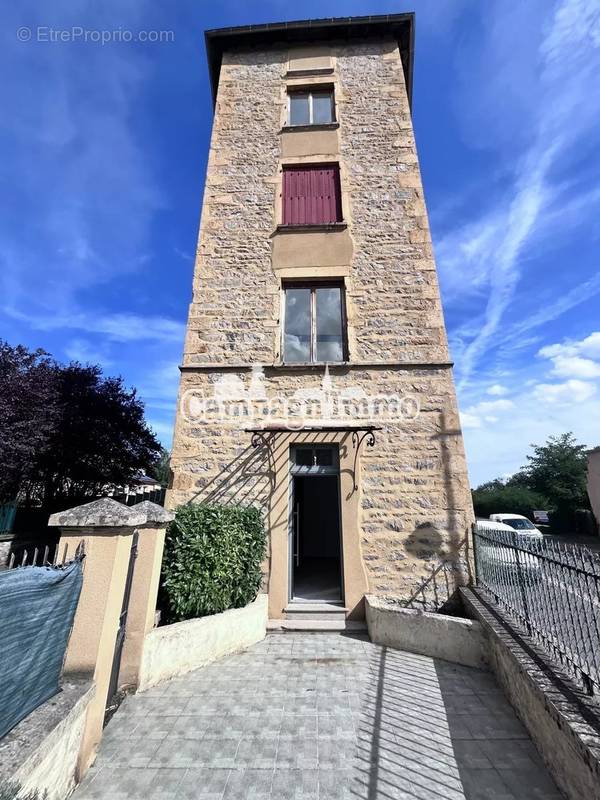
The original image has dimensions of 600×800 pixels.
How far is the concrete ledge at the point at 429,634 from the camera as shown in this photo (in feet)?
14.7

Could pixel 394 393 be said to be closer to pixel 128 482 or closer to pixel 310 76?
pixel 310 76

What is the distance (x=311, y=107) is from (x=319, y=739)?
1187cm

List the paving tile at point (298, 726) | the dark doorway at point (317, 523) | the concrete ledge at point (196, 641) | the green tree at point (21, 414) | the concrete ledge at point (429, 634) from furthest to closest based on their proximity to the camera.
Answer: the dark doorway at point (317, 523)
the green tree at point (21, 414)
the concrete ledge at point (429, 634)
the concrete ledge at point (196, 641)
the paving tile at point (298, 726)

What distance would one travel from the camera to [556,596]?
3.30 m

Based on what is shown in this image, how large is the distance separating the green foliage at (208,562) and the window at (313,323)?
10.5 ft

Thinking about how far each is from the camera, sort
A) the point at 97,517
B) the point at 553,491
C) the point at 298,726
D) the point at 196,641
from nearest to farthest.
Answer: the point at 97,517 < the point at 298,726 < the point at 196,641 < the point at 553,491

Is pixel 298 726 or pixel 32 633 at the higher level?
pixel 32 633

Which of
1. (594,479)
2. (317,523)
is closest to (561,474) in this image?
(594,479)

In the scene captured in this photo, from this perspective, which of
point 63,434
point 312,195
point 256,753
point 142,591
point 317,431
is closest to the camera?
point 256,753

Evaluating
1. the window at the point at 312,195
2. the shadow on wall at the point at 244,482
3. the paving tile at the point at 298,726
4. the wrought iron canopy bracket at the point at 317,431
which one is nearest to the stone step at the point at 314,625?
the shadow on wall at the point at 244,482

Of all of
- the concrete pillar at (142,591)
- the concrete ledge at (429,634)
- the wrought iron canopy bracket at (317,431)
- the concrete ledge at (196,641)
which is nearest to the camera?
the concrete pillar at (142,591)

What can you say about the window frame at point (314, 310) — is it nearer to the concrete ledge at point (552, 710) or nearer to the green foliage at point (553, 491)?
the concrete ledge at point (552, 710)

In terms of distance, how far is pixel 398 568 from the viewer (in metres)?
5.84

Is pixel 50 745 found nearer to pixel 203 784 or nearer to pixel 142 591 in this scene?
pixel 203 784
